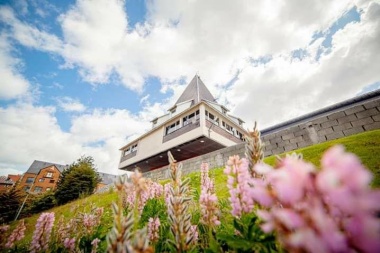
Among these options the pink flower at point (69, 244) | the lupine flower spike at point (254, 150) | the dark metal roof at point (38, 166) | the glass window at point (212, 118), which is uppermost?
the dark metal roof at point (38, 166)

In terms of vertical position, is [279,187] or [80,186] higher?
[80,186]

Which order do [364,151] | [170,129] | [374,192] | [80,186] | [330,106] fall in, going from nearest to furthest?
[374,192] → [364,151] → [330,106] → [80,186] → [170,129]

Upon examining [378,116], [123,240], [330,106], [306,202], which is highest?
[330,106]

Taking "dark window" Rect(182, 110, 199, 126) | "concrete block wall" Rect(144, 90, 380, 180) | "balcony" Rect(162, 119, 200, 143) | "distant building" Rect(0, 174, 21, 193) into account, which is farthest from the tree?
"distant building" Rect(0, 174, 21, 193)

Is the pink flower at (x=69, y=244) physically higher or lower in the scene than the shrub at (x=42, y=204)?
lower

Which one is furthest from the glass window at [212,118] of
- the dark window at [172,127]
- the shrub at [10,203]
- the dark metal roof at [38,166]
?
the dark metal roof at [38,166]

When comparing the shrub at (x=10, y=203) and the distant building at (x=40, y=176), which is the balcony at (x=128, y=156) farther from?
the distant building at (x=40, y=176)

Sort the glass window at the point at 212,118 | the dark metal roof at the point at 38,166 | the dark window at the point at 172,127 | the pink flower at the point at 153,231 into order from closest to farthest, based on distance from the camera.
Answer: the pink flower at the point at 153,231, the glass window at the point at 212,118, the dark window at the point at 172,127, the dark metal roof at the point at 38,166

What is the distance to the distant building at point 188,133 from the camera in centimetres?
2191

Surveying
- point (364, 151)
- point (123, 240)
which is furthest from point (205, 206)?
point (364, 151)

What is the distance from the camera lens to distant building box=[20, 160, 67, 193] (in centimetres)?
5710

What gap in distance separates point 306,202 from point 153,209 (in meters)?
3.98

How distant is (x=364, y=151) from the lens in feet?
17.7

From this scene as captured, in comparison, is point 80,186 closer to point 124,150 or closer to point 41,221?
point 124,150
